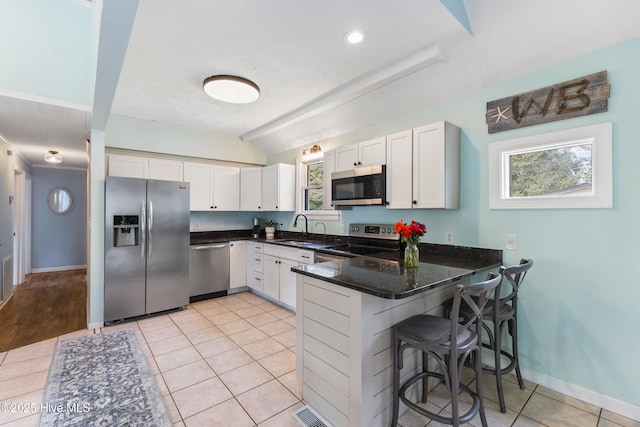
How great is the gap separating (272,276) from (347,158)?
6.45 ft

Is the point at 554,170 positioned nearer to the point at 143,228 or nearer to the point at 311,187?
the point at 311,187

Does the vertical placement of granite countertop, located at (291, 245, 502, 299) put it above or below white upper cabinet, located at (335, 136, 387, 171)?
below

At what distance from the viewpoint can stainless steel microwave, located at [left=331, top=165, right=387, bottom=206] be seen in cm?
305

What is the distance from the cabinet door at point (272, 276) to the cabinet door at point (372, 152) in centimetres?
181

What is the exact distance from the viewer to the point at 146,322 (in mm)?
3482

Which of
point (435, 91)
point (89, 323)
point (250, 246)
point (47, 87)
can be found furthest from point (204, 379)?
point (435, 91)

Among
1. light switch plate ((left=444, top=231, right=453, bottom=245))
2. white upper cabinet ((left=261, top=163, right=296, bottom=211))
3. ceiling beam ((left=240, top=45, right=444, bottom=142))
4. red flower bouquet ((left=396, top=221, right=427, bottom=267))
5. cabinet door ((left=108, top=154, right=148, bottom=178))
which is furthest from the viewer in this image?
white upper cabinet ((left=261, top=163, right=296, bottom=211))

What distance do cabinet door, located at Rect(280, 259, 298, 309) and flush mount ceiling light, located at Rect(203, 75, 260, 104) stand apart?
2033mm

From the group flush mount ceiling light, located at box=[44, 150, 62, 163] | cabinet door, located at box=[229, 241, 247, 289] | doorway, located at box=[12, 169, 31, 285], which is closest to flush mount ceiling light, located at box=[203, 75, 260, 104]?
cabinet door, located at box=[229, 241, 247, 289]

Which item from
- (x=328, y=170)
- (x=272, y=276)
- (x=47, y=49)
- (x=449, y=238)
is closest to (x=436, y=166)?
(x=449, y=238)

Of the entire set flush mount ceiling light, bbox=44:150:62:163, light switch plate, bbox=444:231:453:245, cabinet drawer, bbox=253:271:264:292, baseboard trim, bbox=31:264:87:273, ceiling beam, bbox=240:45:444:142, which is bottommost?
baseboard trim, bbox=31:264:87:273

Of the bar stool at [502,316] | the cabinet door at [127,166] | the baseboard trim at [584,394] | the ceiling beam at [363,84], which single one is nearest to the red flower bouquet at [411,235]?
the bar stool at [502,316]

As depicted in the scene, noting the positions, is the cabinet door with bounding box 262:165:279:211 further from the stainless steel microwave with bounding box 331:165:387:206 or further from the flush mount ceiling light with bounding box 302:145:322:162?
the stainless steel microwave with bounding box 331:165:387:206

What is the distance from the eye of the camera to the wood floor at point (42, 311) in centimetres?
311
